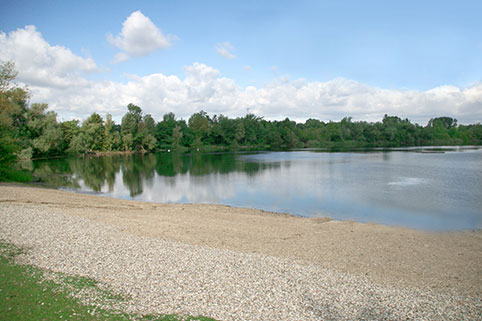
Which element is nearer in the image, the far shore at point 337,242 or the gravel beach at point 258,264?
the gravel beach at point 258,264

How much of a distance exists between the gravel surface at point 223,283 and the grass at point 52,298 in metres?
0.34

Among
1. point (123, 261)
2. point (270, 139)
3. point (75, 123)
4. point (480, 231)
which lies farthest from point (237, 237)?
point (270, 139)

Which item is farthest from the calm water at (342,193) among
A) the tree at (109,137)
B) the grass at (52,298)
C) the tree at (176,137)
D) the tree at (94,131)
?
the tree at (176,137)

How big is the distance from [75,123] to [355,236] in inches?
3498

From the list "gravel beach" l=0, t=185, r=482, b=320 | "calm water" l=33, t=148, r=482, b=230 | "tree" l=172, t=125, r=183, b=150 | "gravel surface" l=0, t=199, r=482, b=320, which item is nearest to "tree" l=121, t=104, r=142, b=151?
"tree" l=172, t=125, r=183, b=150

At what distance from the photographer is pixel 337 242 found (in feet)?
38.8

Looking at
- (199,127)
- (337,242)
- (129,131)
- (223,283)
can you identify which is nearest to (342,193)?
(337,242)

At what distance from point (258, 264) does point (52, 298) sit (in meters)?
4.96

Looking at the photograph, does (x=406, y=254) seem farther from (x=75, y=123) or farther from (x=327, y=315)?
(x=75, y=123)

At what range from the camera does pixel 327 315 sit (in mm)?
6219

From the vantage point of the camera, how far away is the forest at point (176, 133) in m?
63.2

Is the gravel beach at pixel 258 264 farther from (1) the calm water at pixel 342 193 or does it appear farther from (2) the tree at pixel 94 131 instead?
(2) the tree at pixel 94 131

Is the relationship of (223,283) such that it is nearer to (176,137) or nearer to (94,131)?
(94,131)

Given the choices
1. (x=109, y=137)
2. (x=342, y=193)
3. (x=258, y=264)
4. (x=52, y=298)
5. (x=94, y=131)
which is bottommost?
(x=342, y=193)
